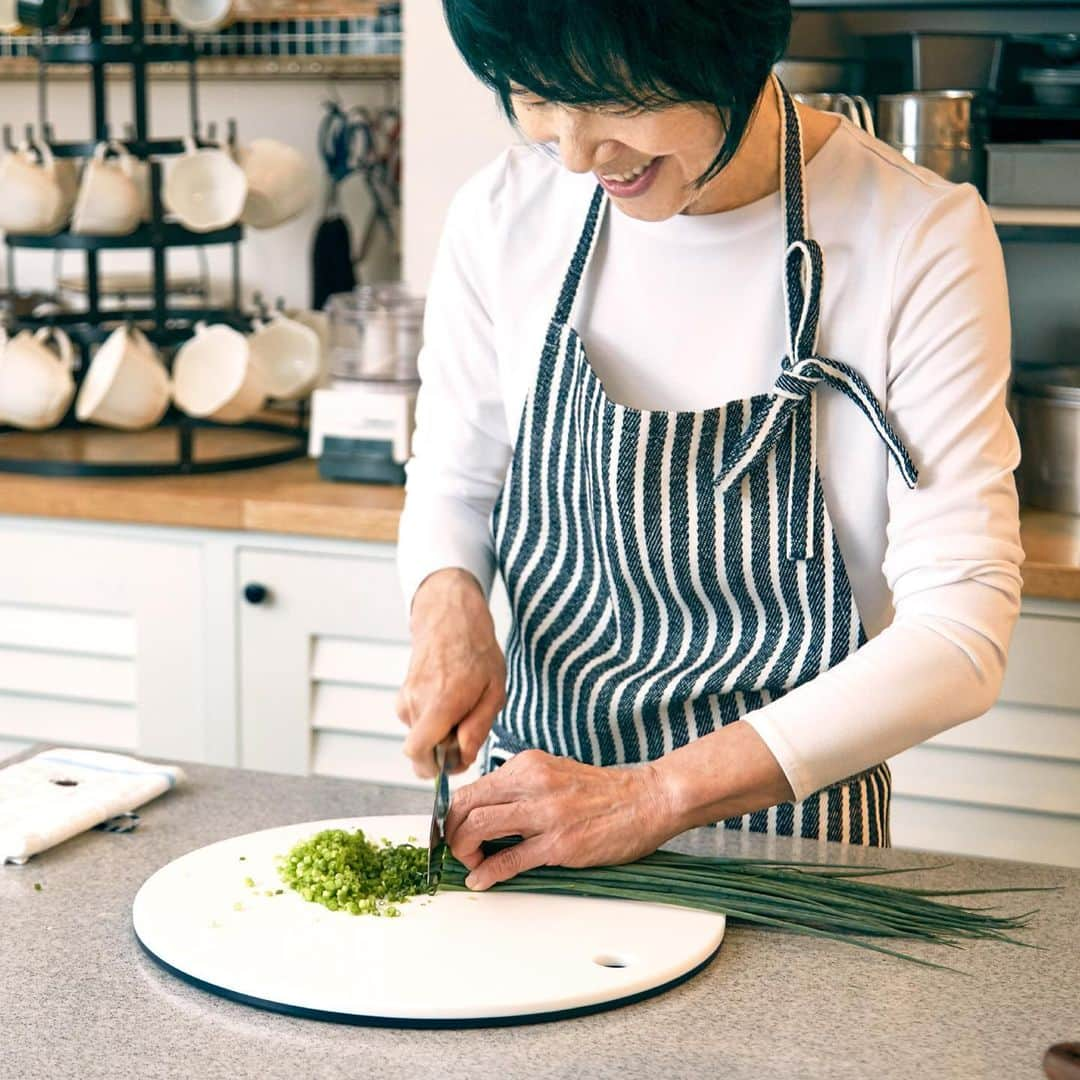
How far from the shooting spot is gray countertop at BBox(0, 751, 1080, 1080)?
3.14ft

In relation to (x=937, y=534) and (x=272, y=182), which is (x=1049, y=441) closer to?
(x=937, y=534)

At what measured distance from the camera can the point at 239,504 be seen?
227 cm

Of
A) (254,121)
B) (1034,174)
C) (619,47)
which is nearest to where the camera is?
(619,47)

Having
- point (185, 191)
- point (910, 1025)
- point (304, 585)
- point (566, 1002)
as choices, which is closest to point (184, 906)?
point (566, 1002)

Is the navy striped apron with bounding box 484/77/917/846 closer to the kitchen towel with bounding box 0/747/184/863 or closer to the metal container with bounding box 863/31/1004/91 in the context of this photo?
the kitchen towel with bounding box 0/747/184/863

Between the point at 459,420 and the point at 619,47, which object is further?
the point at 459,420

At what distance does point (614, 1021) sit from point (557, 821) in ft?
0.64

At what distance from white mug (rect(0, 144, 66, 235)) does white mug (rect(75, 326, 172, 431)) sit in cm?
20

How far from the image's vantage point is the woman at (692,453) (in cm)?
121

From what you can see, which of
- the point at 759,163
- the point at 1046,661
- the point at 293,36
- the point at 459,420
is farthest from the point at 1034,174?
the point at 293,36

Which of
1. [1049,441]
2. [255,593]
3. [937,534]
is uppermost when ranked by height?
[937,534]

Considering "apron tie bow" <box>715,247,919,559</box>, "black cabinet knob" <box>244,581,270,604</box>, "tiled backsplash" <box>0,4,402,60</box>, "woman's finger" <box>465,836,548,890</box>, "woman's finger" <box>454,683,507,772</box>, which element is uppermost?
"tiled backsplash" <box>0,4,402,60</box>

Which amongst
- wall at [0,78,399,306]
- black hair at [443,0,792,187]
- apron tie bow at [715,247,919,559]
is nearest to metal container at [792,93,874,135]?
apron tie bow at [715,247,919,559]

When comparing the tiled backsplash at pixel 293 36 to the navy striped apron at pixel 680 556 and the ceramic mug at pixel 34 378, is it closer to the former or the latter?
the ceramic mug at pixel 34 378
